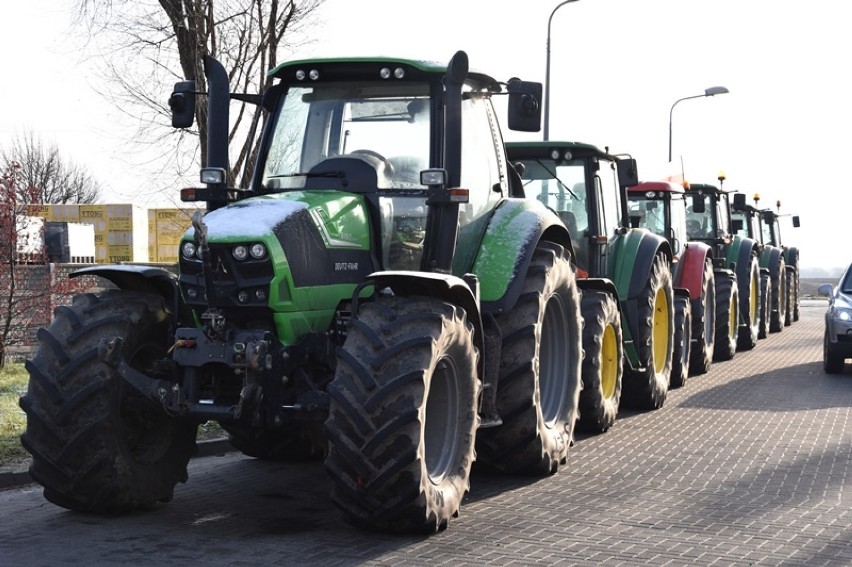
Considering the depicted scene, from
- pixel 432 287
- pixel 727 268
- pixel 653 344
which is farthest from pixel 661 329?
pixel 432 287

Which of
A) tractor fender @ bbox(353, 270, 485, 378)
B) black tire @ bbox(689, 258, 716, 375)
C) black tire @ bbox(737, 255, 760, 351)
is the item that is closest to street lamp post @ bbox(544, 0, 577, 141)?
black tire @ bbox(737, 255, 760, 351)

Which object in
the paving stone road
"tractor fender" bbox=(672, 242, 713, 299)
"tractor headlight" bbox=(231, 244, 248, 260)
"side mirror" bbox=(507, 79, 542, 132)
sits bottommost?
the paving stone road

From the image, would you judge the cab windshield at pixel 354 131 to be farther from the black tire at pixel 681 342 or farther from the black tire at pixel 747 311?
the black tire at pixel 747 311

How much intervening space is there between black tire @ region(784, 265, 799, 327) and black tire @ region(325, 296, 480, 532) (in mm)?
22707

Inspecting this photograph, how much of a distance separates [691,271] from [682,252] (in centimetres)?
50

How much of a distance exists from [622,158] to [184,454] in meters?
7.56

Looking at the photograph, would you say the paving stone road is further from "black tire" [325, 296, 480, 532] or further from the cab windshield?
the cab windshield

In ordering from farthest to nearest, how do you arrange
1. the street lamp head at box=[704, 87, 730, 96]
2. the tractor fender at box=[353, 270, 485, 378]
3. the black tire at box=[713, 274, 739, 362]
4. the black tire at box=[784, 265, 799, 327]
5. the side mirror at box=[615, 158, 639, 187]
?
the street lamp head at box=[704, 87, 730, 96] < the black tire at box=[784, 265, 799, 327] < the black tire at box=[713, 274, 739, 362] < the side mirror at box=[615, 158, 639, 187] < the tractor fender at box=[353, 270, 485, 378]

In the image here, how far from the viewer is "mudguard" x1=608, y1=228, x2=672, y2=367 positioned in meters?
13.4

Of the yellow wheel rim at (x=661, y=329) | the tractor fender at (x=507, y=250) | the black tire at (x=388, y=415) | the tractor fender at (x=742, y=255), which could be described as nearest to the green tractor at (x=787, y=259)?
the tractor fender at (x=742, y=255)

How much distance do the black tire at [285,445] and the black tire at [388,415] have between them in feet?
8.01

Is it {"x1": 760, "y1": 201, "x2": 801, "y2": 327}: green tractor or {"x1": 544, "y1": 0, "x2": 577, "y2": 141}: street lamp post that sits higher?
{"x1": 544, "y1": 0, "x2": 577, "y2": 141}: street lamp post

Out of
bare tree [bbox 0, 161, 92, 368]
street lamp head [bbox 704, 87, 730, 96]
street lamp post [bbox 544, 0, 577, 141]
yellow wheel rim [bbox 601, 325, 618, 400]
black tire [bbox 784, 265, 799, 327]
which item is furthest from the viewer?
street lamp head [bbox 704, 87, 730, 96]

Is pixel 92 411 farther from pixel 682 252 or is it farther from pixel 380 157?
pixel 682 252
